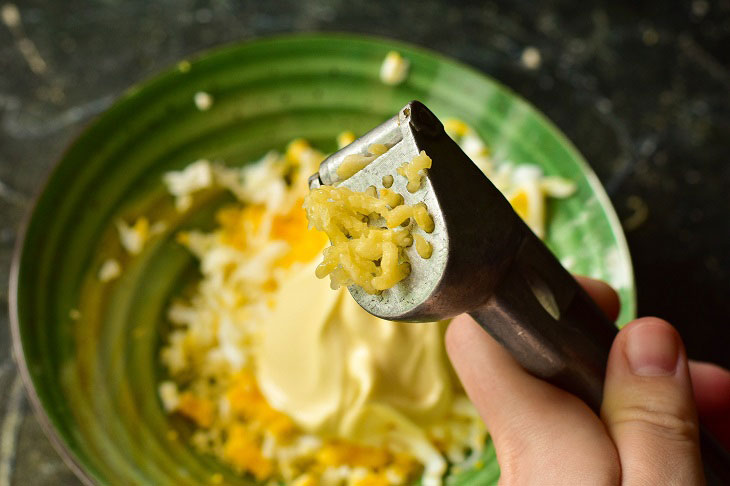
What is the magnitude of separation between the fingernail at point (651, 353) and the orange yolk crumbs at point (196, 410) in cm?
73

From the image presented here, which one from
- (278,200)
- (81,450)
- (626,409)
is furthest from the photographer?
(278,200)

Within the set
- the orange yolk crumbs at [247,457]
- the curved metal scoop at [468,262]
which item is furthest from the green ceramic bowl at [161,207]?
the curved metal scoop at [468,262]

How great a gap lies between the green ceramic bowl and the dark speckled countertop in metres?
0.27

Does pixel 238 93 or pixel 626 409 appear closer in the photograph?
pixel 626 409

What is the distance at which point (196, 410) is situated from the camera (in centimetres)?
119

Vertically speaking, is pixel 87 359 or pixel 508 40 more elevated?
pixel 508 40

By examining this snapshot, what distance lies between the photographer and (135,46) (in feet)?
5.16

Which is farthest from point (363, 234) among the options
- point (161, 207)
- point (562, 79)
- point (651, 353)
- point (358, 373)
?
point (562, 79)

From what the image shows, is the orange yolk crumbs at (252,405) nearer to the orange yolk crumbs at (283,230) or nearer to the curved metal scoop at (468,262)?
the orange yolk crumbs at (283,230)

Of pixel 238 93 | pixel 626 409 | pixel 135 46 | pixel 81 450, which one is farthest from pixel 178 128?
pixel 626 409

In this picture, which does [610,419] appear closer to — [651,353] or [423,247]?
[651,353]

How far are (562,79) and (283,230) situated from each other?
723mm

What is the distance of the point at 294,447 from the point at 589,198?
0.66 m

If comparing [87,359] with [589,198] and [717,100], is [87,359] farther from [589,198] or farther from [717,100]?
[717,100]
